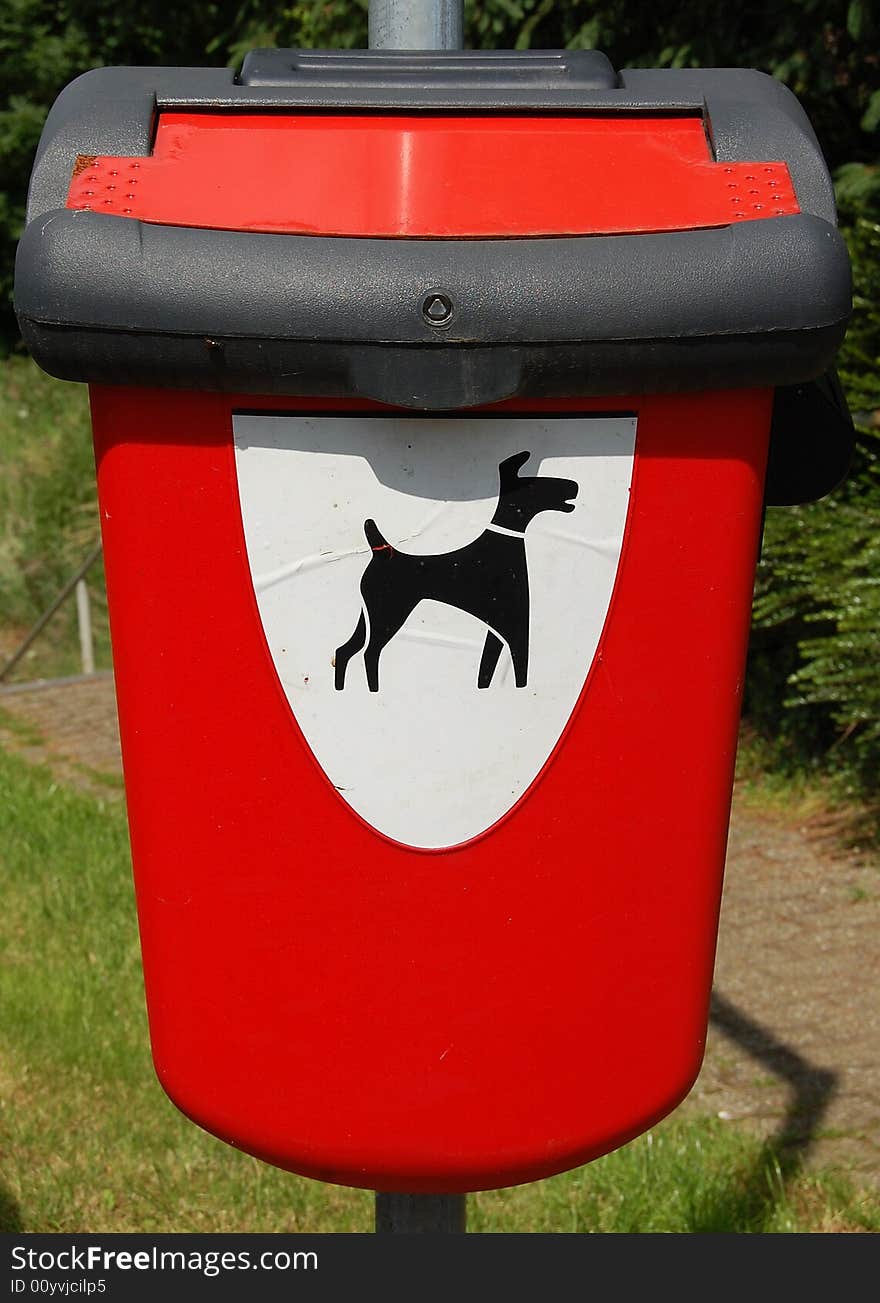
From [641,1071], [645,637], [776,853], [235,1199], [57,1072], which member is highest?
[645,637]

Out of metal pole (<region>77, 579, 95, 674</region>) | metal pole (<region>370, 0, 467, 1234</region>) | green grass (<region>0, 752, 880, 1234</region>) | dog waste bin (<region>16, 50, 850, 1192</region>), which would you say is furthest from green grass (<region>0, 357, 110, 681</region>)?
dog waste bin (<region>16, 50, 850, 1192</region>)

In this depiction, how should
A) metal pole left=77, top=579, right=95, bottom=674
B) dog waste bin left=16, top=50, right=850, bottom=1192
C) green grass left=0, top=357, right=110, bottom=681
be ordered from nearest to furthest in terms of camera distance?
dog waste bin left=16, top=50, right=850, bottom=1192
metal pole left=77, top=579, right=95, bottom=674
green grass left=0, top=357, right=110, bottom=681

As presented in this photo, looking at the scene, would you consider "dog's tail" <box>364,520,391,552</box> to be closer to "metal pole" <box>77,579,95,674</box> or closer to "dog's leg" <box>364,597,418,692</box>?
"dog's leg" <box>364,597,418,692</box>

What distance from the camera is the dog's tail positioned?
1.57 meters

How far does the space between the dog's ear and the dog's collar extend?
0.14 ft

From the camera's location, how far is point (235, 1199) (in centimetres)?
308

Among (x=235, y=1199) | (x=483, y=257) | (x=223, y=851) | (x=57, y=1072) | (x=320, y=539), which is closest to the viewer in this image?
(x=483, y=257)

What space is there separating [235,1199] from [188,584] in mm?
1908

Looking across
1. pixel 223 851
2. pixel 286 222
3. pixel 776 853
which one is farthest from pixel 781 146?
pixel 776 853

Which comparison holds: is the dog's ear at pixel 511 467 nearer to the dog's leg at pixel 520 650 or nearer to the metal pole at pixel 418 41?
the dog's leg at pixel 520 650

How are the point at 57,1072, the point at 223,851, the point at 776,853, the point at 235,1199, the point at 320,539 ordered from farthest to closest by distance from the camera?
1. the point at 776,853
2. the point at 57,1072
3. the point at 235,1199
4. the point at 223,851
5. the point at 320,539

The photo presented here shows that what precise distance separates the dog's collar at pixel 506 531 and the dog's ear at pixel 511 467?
0.04 meters

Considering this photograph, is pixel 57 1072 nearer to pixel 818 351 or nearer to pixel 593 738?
pixel 593 738

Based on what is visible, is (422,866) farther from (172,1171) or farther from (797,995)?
(797,995)
